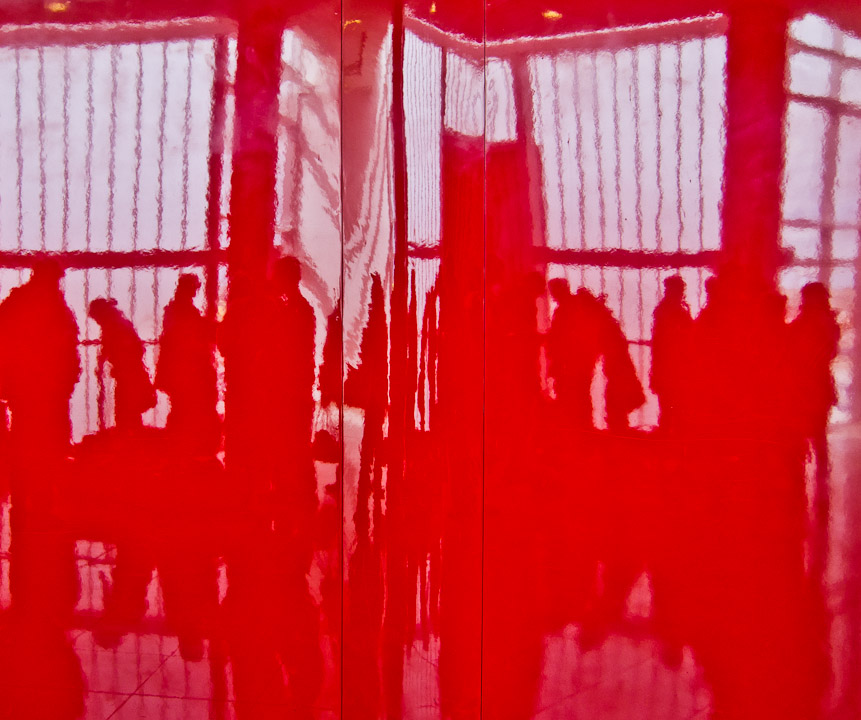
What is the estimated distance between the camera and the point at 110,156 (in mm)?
1205

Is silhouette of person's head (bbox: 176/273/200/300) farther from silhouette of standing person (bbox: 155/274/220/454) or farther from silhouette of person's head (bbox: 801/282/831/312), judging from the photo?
silhouette of person's head (bbox: 801/282/831/312)

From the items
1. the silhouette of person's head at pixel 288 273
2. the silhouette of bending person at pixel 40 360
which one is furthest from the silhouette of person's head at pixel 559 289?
the silhouette of bending person at pixel 40 360

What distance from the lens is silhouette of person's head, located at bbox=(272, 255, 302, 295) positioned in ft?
3.82

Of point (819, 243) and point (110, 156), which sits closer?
point (819, 243)

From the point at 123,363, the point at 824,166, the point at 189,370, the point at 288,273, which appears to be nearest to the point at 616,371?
the point at 824,166

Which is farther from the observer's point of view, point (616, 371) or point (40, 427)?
point (40, 427)

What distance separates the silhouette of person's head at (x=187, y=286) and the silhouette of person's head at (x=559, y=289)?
647 mm

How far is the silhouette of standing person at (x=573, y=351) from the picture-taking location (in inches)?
43.1

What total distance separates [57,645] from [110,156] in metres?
0.95

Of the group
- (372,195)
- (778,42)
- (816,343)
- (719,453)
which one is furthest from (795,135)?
(372,195)

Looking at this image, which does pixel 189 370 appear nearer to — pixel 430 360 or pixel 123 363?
pixel 123 363

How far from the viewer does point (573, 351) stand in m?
1.10

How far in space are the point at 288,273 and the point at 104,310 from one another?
37cm

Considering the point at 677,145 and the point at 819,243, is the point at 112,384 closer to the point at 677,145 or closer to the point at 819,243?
the point at 677,145
